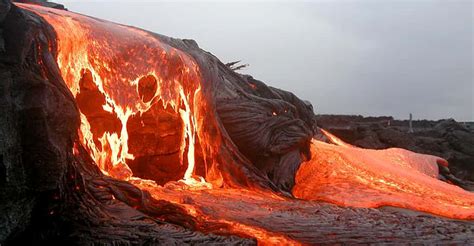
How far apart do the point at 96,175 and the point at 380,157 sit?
649cm

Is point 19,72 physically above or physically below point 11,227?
above

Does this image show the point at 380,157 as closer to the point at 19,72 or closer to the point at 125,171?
the point at 125,171

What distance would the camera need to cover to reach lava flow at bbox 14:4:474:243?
237 inches

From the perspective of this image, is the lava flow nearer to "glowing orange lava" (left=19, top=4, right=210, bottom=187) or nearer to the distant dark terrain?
"glowing orange lava" (left=19, top=4, right=210, bottom=187)

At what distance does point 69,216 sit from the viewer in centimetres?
388

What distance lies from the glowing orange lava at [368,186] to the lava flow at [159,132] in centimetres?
1

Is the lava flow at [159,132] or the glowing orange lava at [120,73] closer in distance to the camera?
the glowing orange lava at [120,73]

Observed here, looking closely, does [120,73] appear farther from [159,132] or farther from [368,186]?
[368,186]

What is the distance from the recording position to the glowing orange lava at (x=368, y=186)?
6.95 metres

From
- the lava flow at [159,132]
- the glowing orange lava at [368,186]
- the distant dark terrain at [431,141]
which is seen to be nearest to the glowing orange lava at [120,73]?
the lava flow at [159,132]

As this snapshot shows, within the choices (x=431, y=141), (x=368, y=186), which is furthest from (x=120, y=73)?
(x=431, y=141)

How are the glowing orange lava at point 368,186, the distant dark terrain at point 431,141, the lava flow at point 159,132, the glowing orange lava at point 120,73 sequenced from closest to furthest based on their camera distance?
the glowing orange lava at point 120,73
the lava flow at point 159,132
the glowing orange lava at point 368,186
the distant dark terrain at point 431,141

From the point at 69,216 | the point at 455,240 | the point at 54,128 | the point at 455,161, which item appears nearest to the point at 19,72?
the point at 54,128

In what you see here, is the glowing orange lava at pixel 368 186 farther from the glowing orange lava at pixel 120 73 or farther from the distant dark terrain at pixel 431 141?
the distant dark terrain at pixel 431 141
